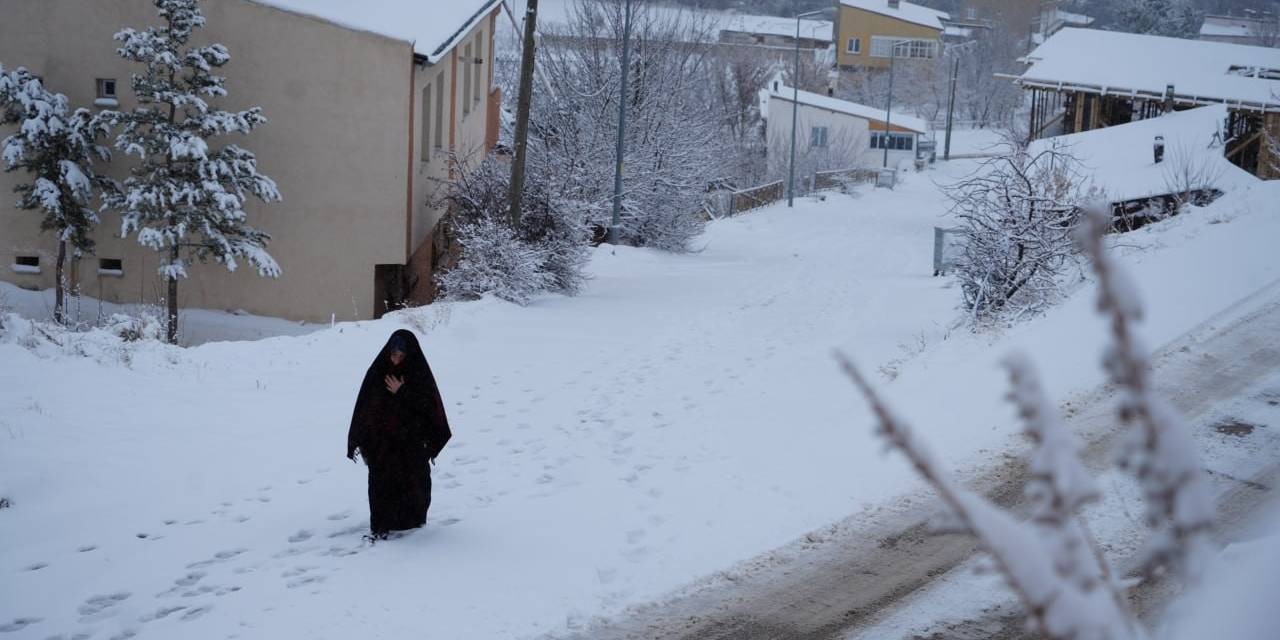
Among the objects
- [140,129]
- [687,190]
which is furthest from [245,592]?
[687,190]

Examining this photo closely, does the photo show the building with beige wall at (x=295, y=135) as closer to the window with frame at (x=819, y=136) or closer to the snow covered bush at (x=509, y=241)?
the snow covered bush at (x=509, y=241)

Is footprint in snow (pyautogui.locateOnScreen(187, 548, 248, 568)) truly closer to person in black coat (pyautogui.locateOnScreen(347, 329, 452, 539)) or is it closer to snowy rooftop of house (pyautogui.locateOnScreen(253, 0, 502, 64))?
person in black coat (pyautogui.locateOnScreen(347, 329, 452, 539))

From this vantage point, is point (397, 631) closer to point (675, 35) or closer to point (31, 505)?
point (31, 505)

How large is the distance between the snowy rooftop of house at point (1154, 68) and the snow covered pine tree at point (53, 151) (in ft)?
99.7

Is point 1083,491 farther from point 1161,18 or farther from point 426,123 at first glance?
point 1161,18

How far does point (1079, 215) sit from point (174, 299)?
16.0m

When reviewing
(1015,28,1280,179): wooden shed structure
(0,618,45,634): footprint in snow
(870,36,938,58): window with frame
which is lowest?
(0,618,45,634): footprint in snow

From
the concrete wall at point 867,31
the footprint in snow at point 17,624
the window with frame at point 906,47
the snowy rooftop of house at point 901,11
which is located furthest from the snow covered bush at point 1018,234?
the window with frame at point 906,47

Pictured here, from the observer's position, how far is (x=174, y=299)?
21.8m

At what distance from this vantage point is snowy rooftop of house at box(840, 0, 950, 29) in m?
91.4

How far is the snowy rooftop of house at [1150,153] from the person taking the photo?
79.0ft

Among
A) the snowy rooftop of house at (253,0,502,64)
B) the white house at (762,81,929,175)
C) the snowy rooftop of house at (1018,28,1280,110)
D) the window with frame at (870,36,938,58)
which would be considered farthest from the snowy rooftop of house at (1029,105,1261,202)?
the window with frame at (870,36,938,58)

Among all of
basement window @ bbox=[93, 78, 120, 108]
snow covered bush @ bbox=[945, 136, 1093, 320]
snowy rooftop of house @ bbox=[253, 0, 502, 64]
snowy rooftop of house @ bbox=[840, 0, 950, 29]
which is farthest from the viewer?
snowy rooftop of house @ bbox=[840, 0, 950, 29]

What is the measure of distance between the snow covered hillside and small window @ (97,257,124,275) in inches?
411
